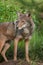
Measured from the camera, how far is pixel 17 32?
6906mm

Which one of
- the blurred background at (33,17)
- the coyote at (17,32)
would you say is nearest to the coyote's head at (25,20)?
the coyote at (17,32)

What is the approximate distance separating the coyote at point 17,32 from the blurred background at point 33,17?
171 millimetres

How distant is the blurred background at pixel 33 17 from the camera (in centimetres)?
423

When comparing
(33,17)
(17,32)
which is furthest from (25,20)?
(33,17)

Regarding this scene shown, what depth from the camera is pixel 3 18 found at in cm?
957

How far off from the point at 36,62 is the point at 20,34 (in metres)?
0.82

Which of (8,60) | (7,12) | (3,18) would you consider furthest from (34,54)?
(7,12)

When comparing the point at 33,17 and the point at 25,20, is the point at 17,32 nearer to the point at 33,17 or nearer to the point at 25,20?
the point at 25,20

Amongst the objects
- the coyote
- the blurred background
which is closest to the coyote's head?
the coyote

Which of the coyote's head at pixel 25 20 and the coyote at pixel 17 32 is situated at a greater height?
the coyote's head at pixel 25 20

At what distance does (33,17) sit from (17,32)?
2.44 feet

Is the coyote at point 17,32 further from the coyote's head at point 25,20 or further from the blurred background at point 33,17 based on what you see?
the blurred background at point 33,17

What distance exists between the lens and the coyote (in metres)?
6.75

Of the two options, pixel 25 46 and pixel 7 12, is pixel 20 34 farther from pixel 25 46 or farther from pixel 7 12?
pixel 7 12
